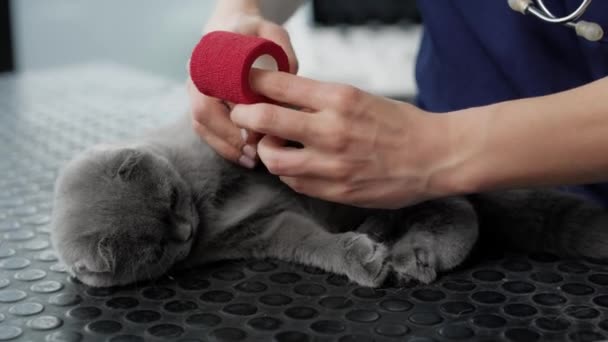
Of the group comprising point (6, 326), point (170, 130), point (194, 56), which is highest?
point (194, 56)

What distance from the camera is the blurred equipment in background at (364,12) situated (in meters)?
2.60

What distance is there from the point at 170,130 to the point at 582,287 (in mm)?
571

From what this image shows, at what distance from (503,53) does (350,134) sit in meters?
0.38

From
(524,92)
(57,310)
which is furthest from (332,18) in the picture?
(57,310)

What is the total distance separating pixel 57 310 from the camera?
2.75ft

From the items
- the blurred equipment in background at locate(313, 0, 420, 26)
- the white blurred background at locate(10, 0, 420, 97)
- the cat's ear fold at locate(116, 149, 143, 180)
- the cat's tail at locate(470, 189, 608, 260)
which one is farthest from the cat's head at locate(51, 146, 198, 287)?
the white blurred background at locate(10, 0, 420, 97)

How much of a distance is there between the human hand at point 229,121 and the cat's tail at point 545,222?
287 mm

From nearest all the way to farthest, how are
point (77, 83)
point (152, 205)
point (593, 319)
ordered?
point (593, 319)
point (152, 205)
point (77, 83)

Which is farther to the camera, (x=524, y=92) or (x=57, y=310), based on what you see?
(x=524, y=92)

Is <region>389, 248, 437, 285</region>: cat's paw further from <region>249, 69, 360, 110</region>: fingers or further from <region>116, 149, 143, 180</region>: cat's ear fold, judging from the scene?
<region>116, 149, 143, 180</region>: cat's ear fold

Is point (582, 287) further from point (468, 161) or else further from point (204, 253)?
point (204, 253)

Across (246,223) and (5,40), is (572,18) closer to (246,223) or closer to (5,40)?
(246,223)

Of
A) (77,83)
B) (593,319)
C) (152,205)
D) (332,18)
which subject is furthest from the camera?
(332,18)

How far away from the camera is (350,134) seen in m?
0.82
